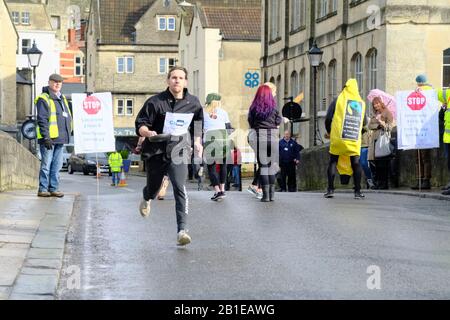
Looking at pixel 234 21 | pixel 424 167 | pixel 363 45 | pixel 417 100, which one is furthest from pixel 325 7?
pixel 234 21

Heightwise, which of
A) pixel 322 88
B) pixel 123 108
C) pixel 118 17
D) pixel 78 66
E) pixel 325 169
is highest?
pixel 118 17

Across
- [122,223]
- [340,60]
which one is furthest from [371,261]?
[340,60]

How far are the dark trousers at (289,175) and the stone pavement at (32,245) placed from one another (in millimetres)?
11091

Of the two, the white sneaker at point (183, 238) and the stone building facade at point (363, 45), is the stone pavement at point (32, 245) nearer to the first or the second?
the white sneaker at point (183, 238)

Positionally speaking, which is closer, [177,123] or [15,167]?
[177,123]

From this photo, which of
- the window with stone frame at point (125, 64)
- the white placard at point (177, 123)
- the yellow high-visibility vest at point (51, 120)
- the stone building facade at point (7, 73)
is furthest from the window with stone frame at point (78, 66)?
the white placard at point (177, 123)

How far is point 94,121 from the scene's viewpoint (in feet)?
59.6

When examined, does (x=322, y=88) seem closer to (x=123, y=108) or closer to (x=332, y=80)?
(x=332, y=80)

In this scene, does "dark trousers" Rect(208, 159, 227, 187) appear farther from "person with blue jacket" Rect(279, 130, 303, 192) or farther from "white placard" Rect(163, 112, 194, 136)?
"person with blue jacket" Rect(279, 130, 303, 192)

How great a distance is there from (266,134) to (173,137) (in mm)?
5949

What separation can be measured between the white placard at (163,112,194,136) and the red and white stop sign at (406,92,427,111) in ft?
27.6

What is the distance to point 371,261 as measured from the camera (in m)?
9.23
